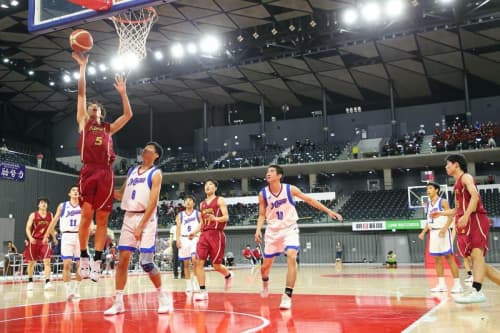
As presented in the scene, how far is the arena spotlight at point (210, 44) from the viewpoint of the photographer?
24672 millimetres

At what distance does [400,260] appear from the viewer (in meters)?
27.0

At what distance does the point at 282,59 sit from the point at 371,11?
6.78 m

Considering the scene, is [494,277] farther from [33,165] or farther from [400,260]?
[33,165]

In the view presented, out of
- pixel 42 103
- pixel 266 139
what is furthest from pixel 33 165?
pixel 266 139

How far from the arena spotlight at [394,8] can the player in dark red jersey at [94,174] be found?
17910mm

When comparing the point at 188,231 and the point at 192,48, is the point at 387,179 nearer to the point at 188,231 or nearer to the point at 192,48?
the point at 192,48

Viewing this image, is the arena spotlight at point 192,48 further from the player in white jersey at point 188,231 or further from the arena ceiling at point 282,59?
the player in white jersey at point 188,231

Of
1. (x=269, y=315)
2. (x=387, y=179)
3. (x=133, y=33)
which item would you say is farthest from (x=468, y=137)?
(x=269, y=315)

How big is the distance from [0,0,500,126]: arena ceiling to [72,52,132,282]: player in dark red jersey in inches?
642

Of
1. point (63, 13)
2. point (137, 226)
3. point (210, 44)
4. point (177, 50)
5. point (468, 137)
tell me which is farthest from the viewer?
point (468, 137)

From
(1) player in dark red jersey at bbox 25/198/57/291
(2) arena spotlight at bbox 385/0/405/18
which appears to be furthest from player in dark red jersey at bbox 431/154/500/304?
(2) arena spotlight at bbox 385/0/405/18

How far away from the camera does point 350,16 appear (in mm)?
21766

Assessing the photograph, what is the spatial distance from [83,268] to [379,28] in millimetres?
20827

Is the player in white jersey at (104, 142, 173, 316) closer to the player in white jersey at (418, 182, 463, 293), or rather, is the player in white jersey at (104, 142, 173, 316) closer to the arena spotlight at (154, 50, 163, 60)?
the player in white jersey at (418, 182, 463, 293)
